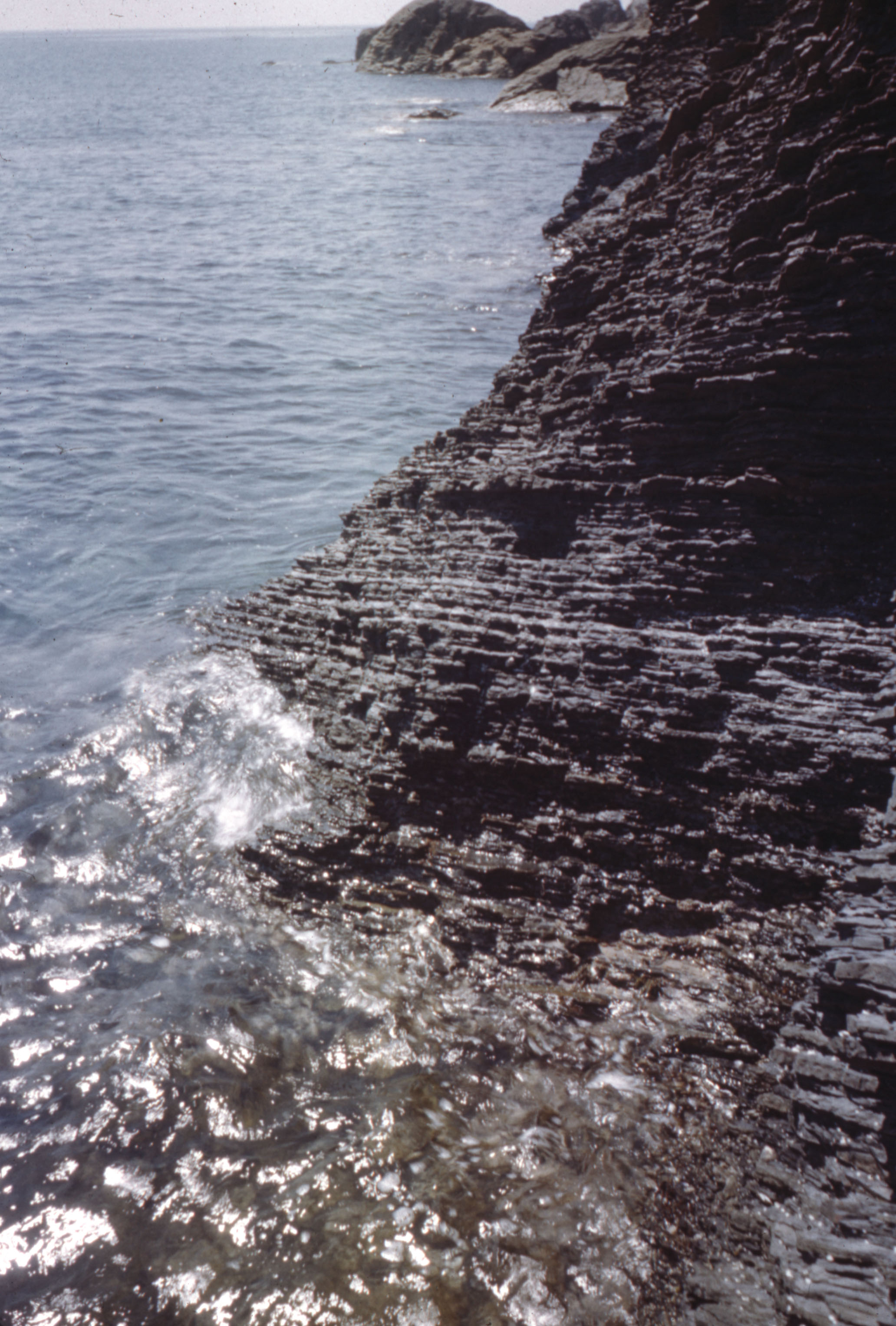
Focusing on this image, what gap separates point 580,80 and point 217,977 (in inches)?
2747

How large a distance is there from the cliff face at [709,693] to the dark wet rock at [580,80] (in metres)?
57.3

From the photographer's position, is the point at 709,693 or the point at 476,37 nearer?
the point at 709,693

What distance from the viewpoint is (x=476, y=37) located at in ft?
267

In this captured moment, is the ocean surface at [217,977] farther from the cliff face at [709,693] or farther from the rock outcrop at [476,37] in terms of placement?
the rock outcrop at [476,37]

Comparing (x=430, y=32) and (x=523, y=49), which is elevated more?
(x=430, y=32)

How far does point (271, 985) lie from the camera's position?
693 centimetres

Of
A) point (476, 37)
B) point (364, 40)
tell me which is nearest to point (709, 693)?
point (476, 37)

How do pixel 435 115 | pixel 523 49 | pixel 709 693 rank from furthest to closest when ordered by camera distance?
pixel 523 49 → pixel 435 115 → pixel 709 693

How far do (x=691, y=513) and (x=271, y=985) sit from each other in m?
5.40

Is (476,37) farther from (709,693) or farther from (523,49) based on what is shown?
(709,693)

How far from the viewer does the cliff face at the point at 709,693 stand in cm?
474

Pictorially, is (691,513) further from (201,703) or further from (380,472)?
(380,472)

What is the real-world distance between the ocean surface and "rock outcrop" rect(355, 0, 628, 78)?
63.3 meters

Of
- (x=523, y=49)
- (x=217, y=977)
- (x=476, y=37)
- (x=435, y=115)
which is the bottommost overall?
(x=217, y=977)
